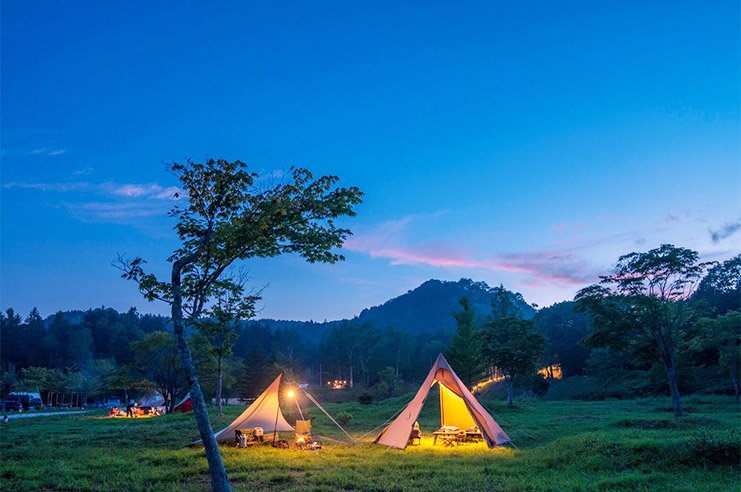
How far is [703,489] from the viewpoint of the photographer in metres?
7.88

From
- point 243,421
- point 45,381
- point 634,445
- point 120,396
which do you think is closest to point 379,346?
point 120,396

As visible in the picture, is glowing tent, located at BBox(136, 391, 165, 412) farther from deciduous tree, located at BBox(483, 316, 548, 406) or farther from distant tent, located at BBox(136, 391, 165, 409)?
deciduous tree, located at BBox(483, 316, 548, 406)

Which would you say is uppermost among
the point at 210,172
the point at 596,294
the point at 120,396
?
the point at 210,172

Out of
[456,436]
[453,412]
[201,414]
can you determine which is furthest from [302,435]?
[201,414]

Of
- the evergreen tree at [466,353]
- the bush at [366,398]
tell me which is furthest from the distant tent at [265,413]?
the evergreen tree at [466,353]

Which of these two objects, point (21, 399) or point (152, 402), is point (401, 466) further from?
point (21, 399)

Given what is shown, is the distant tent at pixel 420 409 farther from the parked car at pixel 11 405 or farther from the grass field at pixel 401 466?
the parked car at pixel 11 405

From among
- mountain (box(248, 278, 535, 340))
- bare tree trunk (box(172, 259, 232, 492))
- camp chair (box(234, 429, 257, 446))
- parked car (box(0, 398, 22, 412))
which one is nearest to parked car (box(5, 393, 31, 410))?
parked car (box(0, 398, 22, 412))

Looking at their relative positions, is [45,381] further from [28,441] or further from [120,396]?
[28,441]

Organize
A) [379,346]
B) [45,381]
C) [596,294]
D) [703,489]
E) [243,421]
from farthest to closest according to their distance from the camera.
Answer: [379,346] < [45,381] < [596,294] < [243,421] < [703,489]

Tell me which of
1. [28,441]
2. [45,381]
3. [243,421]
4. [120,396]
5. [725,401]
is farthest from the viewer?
[120,396]

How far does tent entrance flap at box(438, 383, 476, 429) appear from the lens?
19.3m

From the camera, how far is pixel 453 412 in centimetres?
1984

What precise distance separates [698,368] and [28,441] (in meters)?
46.1
